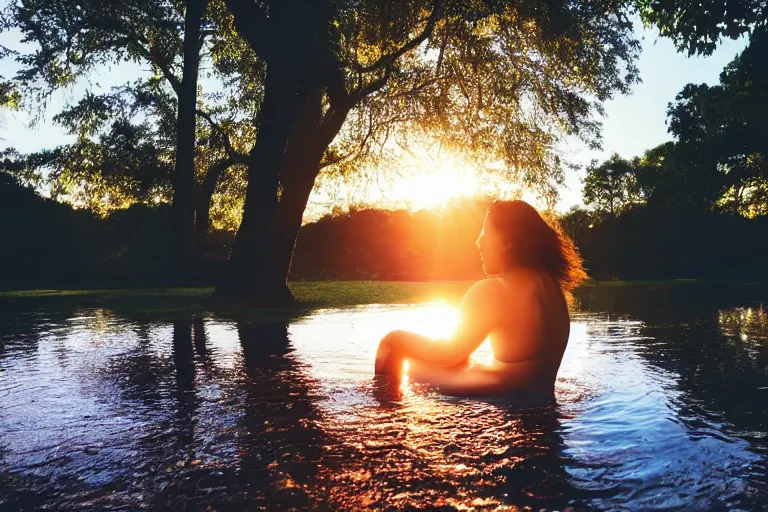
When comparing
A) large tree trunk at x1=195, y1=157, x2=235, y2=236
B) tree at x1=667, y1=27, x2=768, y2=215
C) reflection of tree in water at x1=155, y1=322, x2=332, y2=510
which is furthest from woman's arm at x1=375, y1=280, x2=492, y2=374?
tree at x1=667, y1=27, x2=768, y2=215

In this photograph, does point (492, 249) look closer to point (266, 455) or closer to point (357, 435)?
point (357, 435)

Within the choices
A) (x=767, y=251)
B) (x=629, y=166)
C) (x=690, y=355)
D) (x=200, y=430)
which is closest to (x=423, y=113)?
(x=690, y=355)

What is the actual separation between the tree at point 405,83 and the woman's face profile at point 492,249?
32.9 feet

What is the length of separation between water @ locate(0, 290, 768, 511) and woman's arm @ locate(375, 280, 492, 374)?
27cm

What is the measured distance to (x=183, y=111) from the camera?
23.9 metres

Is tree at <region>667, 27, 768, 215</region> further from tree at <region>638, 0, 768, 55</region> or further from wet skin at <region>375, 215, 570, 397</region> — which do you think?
wet skin at <region>375, 215, 570, 397</region>

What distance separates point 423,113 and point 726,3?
795 centimetres

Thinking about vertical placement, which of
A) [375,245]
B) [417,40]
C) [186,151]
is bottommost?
[375,245]

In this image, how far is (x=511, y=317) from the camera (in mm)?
4715

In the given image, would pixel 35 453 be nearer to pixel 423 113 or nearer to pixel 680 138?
pixel 423 113

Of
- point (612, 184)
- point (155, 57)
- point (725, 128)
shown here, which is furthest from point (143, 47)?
point (612, 184)

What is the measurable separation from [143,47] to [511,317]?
2355 cm

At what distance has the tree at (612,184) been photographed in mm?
71438

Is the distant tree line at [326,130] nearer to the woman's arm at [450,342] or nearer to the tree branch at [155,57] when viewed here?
the tree branch at [155,57]
